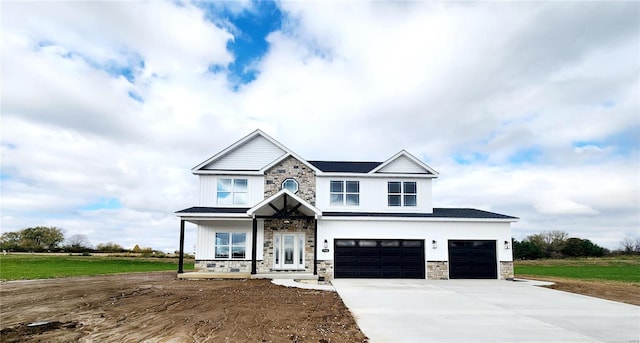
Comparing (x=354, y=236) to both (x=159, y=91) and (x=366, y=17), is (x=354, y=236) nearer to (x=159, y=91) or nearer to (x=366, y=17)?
(x=366, y=17)

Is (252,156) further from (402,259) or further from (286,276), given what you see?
(402,259)

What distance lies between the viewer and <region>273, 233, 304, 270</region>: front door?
65.2 feet

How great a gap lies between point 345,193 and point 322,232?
110 inches

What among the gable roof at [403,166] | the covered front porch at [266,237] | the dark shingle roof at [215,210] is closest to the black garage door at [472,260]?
the gable roof at [403,166]

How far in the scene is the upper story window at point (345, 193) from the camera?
21234 millimetres

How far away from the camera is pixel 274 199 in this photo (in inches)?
727

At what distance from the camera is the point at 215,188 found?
21109 mm

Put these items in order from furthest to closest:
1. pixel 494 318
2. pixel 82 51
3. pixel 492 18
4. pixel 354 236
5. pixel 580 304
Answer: pixel 354 236
pixel 82 51
pixel 492 18
pixel 580 304
pixel 494 318

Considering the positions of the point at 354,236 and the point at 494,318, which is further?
the point at 354,236

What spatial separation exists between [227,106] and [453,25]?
11063 millimetres

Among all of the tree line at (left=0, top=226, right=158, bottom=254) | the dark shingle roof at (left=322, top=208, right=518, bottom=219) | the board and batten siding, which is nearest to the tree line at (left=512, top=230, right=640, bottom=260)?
the dark shingle roof at (left=322, top=208, right=518, bottom=219)

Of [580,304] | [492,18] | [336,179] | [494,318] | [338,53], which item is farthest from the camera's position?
[336,179]

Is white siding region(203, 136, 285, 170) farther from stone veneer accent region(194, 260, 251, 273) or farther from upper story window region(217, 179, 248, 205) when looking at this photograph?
stone veneer accent region(194, 260, 251, 273)

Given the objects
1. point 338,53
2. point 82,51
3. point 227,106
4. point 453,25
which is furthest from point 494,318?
point 82,51
